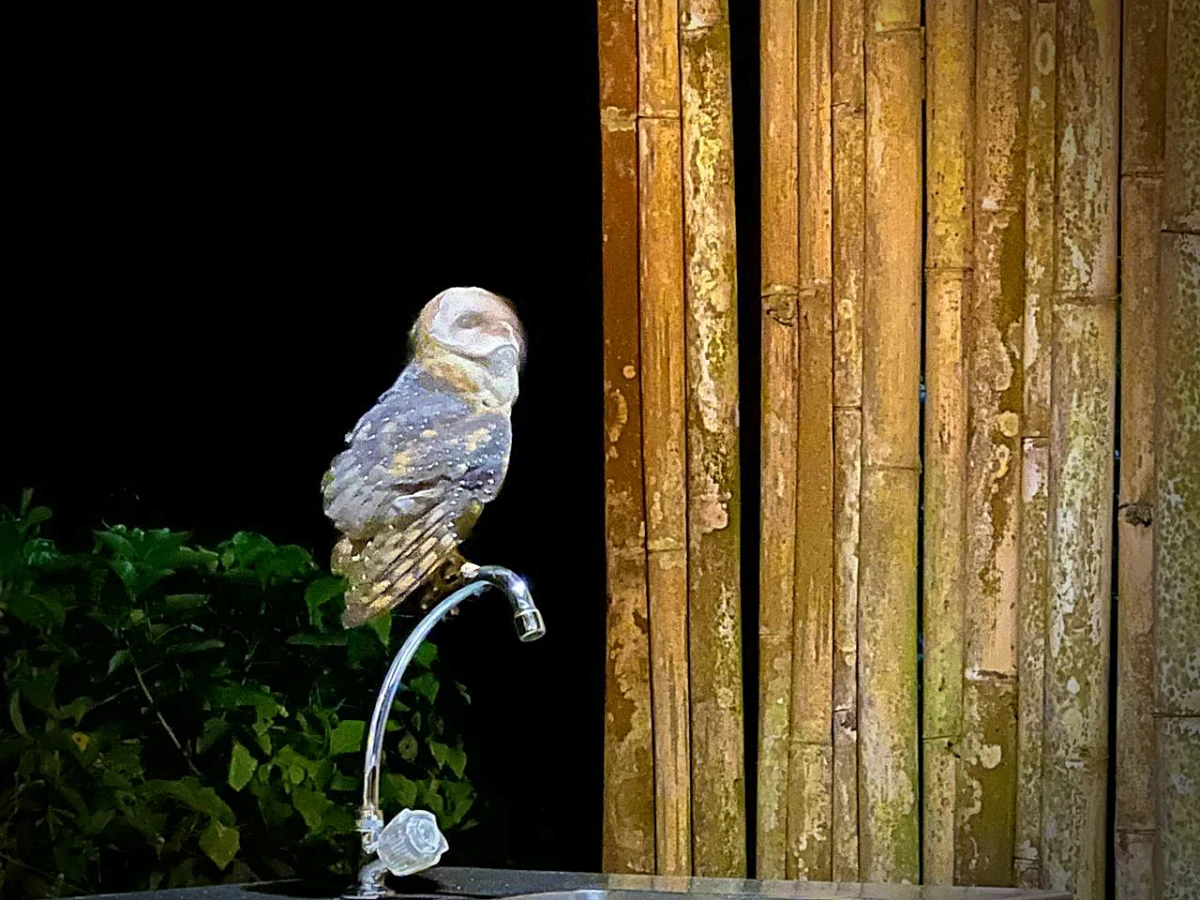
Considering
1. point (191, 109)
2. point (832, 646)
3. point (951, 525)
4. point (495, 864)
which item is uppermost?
point (191, 109)

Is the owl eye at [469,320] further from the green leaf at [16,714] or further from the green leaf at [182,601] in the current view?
the green leaf at [16,714]

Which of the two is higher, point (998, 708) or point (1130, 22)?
point (1130, 22)

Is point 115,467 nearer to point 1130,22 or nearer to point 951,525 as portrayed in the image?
point 951,525

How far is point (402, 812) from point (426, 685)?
35cm

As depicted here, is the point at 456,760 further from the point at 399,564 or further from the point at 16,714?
the point at 16,714

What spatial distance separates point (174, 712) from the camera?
1.74 meters

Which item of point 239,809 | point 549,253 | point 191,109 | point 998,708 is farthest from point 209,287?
point 998,708

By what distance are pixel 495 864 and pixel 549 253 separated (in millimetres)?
736

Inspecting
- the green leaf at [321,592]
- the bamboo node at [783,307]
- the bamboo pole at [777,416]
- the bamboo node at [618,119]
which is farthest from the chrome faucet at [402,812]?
the bamboo node at [618,119]

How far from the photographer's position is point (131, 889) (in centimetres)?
170

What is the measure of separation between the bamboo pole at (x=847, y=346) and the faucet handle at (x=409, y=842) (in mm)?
511

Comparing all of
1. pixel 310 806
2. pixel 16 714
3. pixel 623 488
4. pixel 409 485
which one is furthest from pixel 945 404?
pixel 16 714

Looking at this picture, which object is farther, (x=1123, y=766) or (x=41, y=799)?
(x=1123, y=766)

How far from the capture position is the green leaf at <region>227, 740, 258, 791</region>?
1.73 metres
